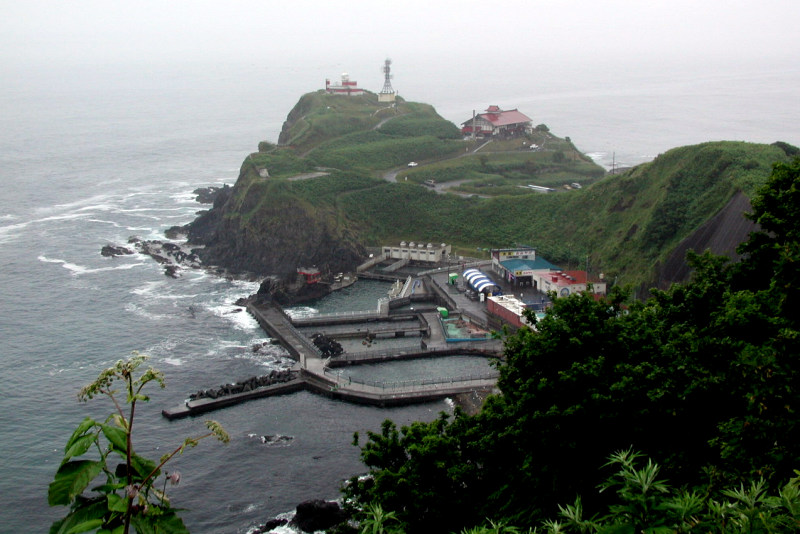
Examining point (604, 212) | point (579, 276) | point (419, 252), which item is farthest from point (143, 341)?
point (604, 212)

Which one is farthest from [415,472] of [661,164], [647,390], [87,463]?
[661,164]

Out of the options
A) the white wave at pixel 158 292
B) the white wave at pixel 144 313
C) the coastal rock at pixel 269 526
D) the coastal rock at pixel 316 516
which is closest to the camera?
the coastal rock at pixel 269 526

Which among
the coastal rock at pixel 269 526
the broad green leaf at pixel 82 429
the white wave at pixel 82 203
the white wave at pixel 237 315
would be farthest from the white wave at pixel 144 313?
the broad green leaf at pixel 82 429

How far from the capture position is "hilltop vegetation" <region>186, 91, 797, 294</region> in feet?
185

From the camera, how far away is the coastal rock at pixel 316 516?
3006cm

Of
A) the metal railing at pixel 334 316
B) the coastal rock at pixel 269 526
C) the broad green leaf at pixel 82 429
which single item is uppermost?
the broad green leaf at pixel 82 429

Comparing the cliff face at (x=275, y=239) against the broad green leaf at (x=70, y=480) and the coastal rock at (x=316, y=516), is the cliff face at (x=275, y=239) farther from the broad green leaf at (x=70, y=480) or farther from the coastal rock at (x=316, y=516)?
the broad green leaf at (x=70, y=480)

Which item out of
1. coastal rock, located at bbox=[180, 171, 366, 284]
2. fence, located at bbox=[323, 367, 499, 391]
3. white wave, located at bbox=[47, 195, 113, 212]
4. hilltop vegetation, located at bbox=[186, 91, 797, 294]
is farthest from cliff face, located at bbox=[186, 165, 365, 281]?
white wave, located at bbox=[47, 195, 113, 212]

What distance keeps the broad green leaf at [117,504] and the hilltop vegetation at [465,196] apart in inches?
1807

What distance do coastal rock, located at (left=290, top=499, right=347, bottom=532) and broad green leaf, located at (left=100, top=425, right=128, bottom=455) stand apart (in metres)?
23.8

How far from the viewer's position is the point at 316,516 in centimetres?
3028

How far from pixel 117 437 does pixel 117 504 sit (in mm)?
656

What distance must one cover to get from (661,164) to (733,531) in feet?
192

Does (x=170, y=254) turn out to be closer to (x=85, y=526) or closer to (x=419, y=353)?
(x=419, y=353)
